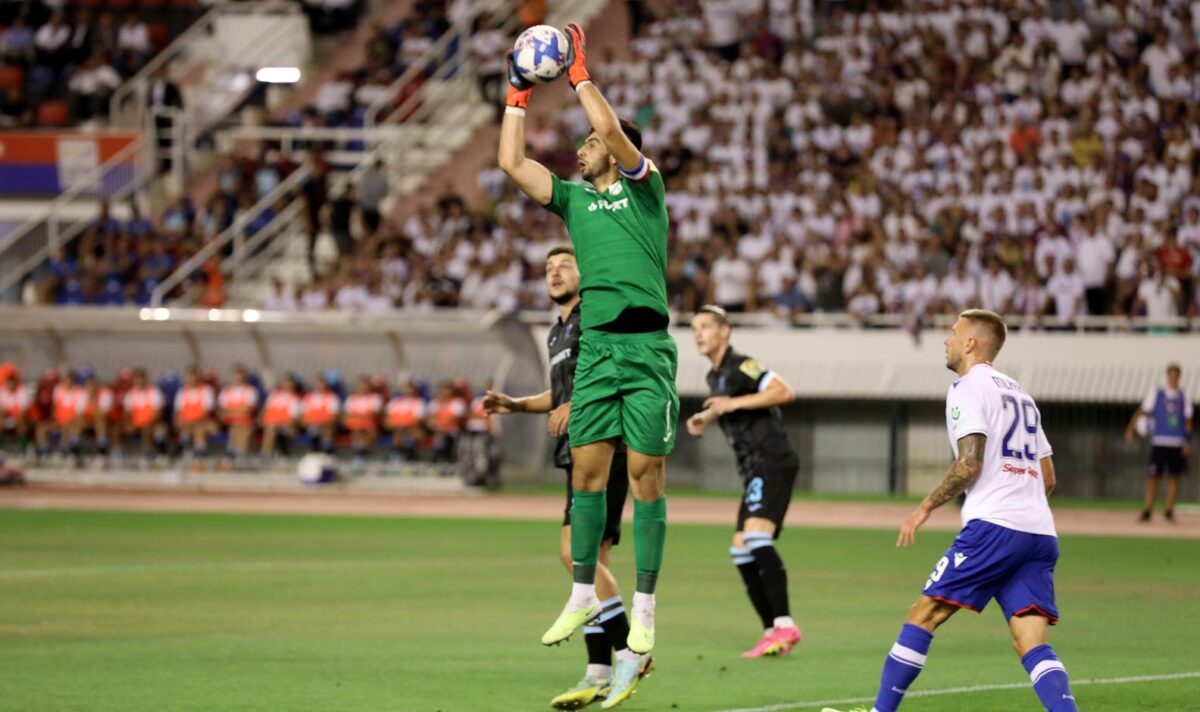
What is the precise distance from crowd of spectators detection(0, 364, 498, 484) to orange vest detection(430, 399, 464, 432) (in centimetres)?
2

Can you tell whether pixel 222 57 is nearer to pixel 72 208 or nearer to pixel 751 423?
pixel 72 208

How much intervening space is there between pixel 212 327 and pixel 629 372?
26006 millimetres

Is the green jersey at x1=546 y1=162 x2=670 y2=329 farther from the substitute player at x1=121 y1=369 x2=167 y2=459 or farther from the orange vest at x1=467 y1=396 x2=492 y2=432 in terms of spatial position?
the substitute player at x1=121 y1=369 x2=167 y2=459

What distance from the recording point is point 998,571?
8.62 metres

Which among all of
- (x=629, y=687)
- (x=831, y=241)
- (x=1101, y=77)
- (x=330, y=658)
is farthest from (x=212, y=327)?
(x=629, y=687)

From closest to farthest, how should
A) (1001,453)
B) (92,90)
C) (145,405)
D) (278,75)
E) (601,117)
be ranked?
(1001,453) → (601,117) → (145,405) → (92,90) → (278,75)

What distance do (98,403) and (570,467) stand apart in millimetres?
25310

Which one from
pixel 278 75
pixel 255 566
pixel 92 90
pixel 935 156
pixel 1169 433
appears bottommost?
pixel 255 566

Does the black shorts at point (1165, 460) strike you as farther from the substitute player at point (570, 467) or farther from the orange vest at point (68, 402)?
the orange vest at point (68, 402)

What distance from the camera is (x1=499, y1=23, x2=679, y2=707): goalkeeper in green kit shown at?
9.64 m

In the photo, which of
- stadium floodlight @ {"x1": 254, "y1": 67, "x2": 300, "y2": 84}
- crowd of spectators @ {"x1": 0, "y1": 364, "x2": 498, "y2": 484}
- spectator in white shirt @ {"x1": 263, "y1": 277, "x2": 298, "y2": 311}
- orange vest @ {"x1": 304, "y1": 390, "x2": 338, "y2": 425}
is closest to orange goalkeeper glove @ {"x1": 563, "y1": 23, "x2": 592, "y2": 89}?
crowd of spectators @ {"x1": 0, "y1": 364, "x2": 498, "y2": 484}

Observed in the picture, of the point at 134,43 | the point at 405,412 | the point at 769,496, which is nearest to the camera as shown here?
the point at 769,496

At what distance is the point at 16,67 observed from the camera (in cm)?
4394

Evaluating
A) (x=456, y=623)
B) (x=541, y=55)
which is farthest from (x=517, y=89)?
(x=456, y=623)
